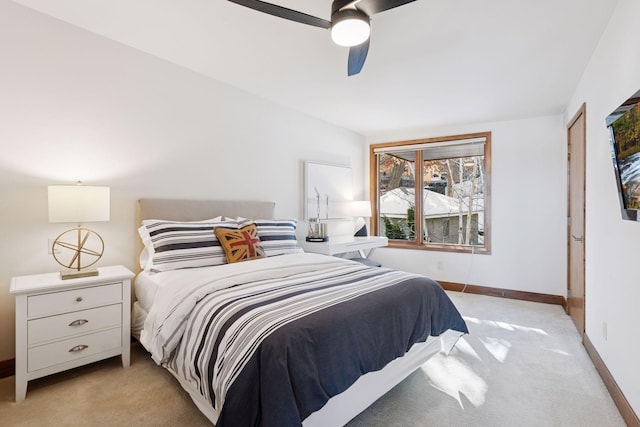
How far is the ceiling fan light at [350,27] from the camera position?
1638 mm

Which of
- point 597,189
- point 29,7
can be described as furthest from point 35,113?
point 597,189

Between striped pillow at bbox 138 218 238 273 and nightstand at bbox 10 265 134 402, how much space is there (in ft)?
0.81

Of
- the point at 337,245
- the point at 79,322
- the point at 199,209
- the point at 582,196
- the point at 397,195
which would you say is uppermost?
the point at 397,195

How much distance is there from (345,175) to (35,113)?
11.8ft

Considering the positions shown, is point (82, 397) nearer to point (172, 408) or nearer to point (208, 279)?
point (172, 408)

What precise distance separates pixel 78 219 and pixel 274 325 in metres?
1.60

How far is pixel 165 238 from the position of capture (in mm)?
2506

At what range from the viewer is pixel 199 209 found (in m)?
3.07

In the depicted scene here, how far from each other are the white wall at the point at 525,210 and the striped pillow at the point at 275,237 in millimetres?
2698

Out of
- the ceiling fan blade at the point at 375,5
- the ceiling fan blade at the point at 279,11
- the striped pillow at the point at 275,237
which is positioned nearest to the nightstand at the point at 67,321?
the striped pillow at the point at 275,237

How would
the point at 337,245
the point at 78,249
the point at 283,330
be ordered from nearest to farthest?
the point at 283,330, the point at 78,249, the point at 337,245

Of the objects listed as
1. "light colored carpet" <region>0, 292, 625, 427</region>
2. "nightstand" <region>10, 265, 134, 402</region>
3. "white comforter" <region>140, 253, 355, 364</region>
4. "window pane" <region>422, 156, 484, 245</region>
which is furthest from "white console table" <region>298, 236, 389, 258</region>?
"nightstand" <region>10, 265, 134, 402</region>

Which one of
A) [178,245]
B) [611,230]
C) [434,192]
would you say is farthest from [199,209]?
[434,192]

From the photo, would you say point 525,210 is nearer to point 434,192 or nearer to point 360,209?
point 434,192
